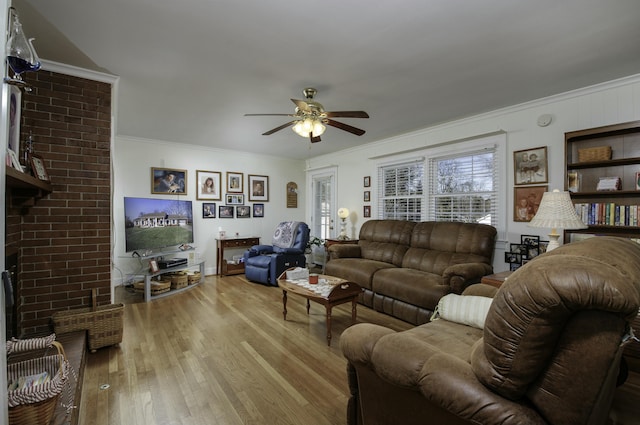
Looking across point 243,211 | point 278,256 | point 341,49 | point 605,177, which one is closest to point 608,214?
point 605,177

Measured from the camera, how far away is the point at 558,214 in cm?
234

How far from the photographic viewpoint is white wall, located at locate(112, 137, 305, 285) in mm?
4621

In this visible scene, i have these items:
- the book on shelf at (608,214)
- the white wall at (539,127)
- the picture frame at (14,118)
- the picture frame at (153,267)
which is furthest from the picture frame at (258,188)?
the book on shelf at (608,214)

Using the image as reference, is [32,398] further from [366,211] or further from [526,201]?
[366,211]

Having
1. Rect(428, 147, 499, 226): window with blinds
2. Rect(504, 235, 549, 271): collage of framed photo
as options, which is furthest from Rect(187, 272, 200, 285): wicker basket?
Rect(504, 235, 549, 271): collage of framed photo

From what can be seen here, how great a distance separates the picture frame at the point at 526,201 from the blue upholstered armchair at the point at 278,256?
3.21 m

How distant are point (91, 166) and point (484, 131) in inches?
170

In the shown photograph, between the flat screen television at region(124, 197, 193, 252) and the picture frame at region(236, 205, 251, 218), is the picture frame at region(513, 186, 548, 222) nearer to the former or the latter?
the picture frame at region(236, 205, 251, 218)

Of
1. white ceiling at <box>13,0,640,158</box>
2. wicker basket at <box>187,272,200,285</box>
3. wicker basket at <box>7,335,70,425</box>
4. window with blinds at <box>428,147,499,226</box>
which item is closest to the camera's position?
wicker basket at <box>7,335,70,425</box>

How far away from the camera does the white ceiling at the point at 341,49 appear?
5.81 feet

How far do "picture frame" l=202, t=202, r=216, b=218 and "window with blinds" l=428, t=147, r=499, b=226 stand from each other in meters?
3.92

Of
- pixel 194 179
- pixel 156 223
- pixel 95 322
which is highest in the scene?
pixel 194 179

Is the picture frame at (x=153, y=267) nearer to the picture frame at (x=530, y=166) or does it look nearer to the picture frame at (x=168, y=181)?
the picture frame at (x=168, y=181)

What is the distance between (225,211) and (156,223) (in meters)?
1.44
